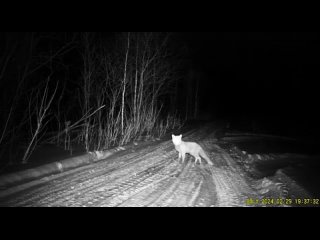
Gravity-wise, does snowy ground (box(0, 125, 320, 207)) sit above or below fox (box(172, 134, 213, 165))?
below

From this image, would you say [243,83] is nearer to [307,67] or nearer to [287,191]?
[307,67]

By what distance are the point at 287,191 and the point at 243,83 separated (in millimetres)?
110440

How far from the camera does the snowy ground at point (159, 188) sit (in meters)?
4.72

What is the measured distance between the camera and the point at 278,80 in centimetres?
8594

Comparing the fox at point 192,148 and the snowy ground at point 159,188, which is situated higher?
the fox at point 192,148

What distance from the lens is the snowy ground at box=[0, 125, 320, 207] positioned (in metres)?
4.72

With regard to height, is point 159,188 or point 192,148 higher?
Result: point 192,148

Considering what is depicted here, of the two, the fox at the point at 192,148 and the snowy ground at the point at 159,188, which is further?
the fox at the point at 192,148

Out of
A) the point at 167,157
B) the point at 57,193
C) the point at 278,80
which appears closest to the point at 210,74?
the point at 278,80

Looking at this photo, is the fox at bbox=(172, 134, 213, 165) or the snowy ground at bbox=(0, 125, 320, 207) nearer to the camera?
the snowy ground at bbox=(0, 125, 320, 207)

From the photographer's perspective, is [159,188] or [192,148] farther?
[192,148]

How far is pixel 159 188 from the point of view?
18.6ft
